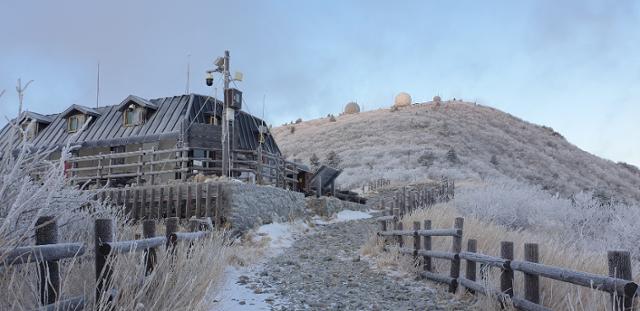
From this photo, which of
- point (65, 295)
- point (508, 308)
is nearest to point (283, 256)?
point (508, 308)

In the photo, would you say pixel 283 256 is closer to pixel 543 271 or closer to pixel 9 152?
pixel 543 271

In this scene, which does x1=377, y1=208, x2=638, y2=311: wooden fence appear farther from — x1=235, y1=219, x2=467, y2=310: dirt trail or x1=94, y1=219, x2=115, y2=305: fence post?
x1=94, y1=219, x2=115, y2=305: fence post

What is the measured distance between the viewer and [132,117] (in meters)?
24.6

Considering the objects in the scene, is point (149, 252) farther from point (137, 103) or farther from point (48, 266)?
point (137, 103)

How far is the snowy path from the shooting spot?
6.95 m

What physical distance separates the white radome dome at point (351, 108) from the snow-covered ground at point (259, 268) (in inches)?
2132

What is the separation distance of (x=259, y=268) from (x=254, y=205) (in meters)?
5.14

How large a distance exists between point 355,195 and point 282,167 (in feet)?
24.9

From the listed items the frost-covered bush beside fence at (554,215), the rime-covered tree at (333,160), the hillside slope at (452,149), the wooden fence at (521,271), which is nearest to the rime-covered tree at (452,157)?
the hillside slope at (452,149)

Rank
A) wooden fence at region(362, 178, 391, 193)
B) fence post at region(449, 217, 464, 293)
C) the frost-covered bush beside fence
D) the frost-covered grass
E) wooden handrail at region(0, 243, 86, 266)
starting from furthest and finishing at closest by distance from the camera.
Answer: wooden fence at region(362, 178, 391, 193)
the frost-covered bush beside fence
fence post at region(449, 217, 464, 293)
the frost-covered grass
wooden handrail at region(0, 243, 86, 266)

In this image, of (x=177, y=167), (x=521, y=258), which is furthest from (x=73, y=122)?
(x=521, y=258)

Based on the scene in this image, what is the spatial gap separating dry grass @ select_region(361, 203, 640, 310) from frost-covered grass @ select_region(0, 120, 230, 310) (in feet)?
11.6

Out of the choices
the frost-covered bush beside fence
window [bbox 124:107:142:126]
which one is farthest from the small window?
the frost-covered bush beside fence

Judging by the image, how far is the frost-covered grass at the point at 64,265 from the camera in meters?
3.17
